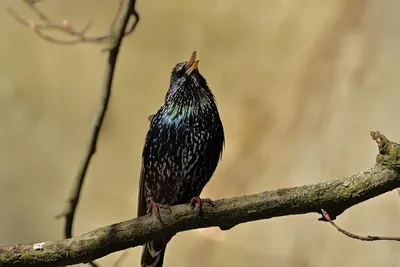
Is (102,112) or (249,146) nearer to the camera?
(102,112)

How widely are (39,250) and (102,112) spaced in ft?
2.64

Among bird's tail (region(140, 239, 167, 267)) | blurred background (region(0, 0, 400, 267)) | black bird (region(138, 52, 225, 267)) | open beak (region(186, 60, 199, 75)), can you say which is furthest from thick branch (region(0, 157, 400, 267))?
blurred background (region(0, 0, 400, 267))

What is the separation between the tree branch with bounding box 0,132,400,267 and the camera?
1437 millimetres

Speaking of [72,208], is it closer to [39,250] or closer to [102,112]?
[102,112]

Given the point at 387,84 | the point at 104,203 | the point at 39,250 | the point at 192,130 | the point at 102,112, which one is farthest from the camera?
the point at 104,203

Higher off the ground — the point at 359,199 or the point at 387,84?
the point at 387,84

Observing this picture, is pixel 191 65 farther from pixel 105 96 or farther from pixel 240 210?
pixel 240 210

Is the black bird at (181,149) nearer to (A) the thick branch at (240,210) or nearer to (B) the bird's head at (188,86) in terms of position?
(B) the bird's head at (188,86)

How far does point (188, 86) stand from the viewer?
2.05m

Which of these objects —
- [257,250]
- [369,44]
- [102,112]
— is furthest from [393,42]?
[102,112]

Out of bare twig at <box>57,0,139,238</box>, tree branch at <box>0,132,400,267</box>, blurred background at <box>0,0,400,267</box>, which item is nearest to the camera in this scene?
tree branch at <box>0,132,400,267</box>

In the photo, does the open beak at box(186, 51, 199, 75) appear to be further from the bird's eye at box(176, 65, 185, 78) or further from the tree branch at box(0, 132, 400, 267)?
the tree branch at box(0, 132, 400, 267)

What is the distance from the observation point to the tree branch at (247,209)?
1437mm

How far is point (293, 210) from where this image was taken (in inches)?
58.6
